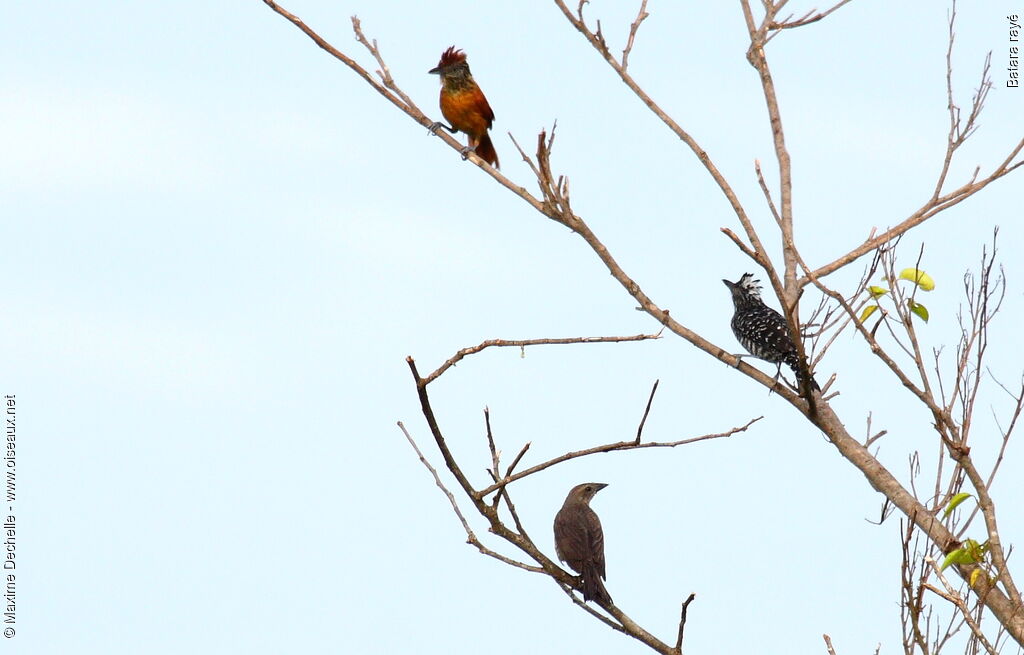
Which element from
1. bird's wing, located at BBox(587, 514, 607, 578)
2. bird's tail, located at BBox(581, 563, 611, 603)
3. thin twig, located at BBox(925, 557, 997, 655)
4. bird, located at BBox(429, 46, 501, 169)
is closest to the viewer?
thin twig, located at BBox(925, 557, 997, 655)

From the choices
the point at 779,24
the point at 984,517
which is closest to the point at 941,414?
the point at 984,517

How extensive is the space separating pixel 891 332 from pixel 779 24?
1938 mm

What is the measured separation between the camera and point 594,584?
6.29 m

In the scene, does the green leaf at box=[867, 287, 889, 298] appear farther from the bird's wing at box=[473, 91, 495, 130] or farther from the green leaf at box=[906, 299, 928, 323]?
the bird's wing at box=[473, 91, 495, 130]

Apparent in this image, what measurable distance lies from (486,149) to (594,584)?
4.64 m

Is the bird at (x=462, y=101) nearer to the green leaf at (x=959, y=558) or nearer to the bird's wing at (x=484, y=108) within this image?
the bird's wing at (x=484, y=108)

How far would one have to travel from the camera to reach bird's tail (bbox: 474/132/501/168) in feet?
31.9

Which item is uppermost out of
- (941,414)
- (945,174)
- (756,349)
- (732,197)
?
(756,349)

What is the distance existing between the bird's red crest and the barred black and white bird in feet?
9.58

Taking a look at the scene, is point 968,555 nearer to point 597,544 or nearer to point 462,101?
point 597,544

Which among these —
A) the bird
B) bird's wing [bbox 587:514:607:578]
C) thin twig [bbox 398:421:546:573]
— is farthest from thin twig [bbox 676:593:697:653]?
the bird

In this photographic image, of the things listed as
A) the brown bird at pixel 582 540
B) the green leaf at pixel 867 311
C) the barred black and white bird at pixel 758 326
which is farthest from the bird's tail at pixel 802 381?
the brown bird at pixel 582 540

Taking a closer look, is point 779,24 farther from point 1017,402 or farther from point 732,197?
point 1017,402

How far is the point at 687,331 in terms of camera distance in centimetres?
518
